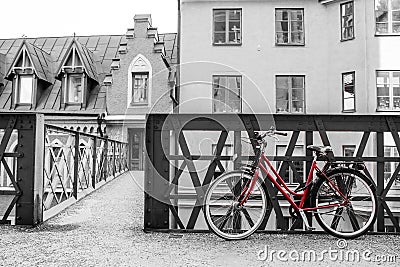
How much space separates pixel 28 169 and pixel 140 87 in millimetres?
16994

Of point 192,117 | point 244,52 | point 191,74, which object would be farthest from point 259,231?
point 191,74

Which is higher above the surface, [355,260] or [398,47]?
[398,47]

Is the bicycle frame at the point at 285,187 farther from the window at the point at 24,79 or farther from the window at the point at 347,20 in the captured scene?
the window at the point at 24,79

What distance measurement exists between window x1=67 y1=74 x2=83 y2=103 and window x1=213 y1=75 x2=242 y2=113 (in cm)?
819

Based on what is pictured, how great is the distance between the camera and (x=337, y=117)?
16.6ft

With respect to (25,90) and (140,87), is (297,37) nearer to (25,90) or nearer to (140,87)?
(140,87)

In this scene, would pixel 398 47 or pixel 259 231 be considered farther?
pixel 398 47

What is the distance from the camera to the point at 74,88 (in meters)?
23.1

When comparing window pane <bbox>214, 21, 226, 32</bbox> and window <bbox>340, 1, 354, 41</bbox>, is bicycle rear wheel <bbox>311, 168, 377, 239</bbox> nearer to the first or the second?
window <bbox>340, 1, 354, 41</bbox>

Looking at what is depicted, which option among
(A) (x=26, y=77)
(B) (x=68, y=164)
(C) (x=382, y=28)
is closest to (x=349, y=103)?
(C) (x=382, y=28)

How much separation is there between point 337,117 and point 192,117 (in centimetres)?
179

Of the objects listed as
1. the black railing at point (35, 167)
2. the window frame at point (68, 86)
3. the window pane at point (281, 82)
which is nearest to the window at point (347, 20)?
the window pane at point (281, 82)

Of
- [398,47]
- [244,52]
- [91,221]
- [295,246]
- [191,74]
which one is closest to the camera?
[295,246]

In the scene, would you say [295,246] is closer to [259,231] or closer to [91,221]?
[259,231]
